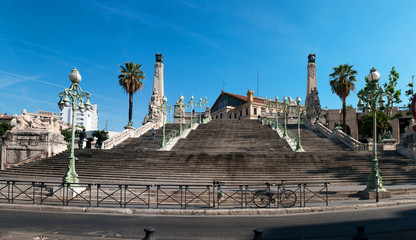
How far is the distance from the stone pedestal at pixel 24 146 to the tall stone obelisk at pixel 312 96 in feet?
108

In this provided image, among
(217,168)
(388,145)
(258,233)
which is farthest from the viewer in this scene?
(388,145)

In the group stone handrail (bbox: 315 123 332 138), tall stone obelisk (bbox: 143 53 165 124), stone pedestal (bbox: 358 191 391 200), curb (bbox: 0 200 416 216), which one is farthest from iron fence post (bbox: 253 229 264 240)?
tall stone obelisk (bbox: 143 53 165 124)

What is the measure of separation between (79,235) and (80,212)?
3.62m

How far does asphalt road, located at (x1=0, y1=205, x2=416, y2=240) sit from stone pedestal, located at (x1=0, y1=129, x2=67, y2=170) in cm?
1500

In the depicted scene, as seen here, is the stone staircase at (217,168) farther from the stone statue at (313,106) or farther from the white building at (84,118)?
the white building at (84,118)

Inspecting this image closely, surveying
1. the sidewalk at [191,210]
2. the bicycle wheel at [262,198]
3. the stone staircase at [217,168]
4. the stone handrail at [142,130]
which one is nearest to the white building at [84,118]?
the stone handrail at [142,130]

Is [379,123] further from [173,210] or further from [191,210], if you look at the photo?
[173,210]

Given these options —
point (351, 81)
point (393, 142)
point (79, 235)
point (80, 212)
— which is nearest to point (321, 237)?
point (79, 235)

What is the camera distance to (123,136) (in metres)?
31.2

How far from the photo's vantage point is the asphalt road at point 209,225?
686 centimetres

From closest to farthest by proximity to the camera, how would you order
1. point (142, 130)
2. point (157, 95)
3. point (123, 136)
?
point (123, 136) < point (142, 130) < point (157, 95)

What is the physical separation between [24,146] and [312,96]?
38.4 metres

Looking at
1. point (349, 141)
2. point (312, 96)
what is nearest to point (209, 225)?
point (349, 141)

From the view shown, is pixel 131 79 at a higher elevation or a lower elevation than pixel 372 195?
higher
